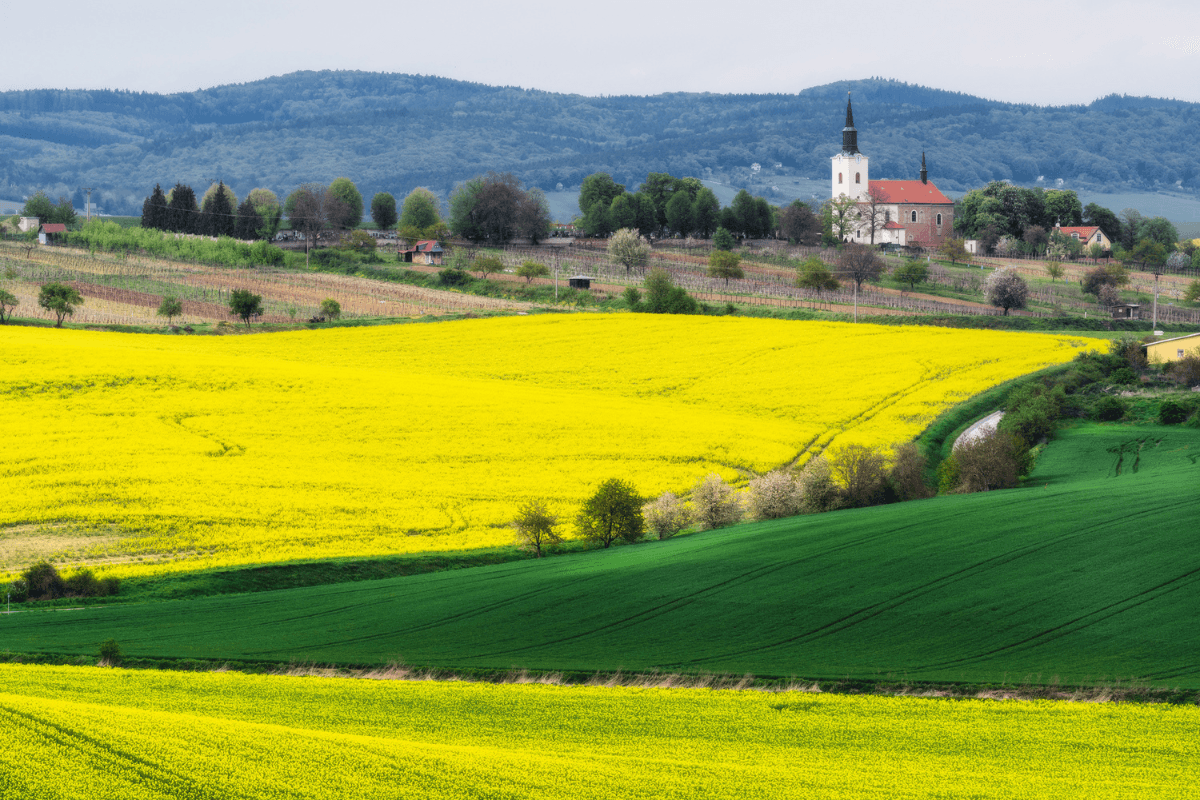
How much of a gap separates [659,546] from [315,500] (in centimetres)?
1621

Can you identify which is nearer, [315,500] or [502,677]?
[502,677]

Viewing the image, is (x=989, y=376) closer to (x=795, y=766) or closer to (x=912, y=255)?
(x=795, y=766)

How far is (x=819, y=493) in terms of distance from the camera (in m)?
47.1

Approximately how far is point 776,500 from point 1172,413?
1042 inches

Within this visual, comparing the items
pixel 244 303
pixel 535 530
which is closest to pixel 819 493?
pixel 535 530

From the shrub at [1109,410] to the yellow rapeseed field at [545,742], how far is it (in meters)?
41.8

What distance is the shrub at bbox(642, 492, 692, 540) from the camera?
4559cm

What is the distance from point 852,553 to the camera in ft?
119

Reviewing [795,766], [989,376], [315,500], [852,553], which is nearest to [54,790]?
[795,766]

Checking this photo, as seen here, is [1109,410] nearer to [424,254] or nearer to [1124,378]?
[1124,378]

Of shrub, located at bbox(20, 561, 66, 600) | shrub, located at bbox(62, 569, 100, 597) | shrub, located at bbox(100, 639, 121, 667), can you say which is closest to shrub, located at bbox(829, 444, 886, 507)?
shrub, located at bbox(62, 569, 100, 597)

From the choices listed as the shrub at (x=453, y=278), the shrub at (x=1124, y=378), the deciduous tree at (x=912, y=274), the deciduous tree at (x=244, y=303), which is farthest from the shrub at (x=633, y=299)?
the shrub at (x=1124, y=378)

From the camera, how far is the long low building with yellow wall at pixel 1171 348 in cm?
7431

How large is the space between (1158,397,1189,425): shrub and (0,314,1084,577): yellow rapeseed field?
1164 cm
